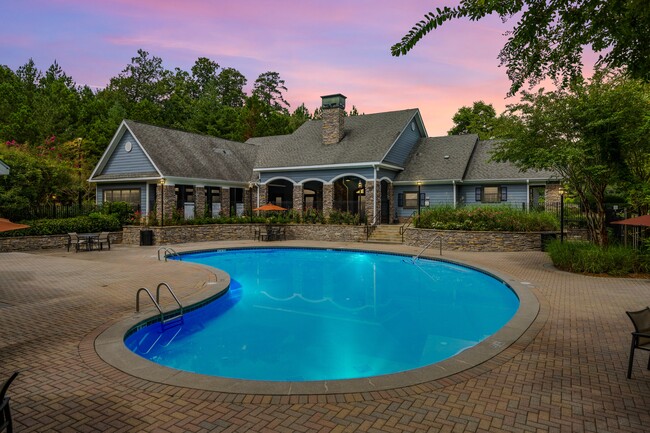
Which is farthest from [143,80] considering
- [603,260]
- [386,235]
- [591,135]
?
[603,260]

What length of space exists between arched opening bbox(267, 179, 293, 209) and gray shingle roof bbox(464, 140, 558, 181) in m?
14.5

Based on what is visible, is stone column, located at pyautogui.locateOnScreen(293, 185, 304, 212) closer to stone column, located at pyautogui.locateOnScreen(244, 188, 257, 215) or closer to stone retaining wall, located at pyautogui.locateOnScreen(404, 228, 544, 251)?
stone column, located at pyautogui.locateOnScreen(244, 188, 257, 215)

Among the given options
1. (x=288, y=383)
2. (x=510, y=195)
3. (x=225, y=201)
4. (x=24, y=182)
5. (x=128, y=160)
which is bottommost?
(x=288, y=383)

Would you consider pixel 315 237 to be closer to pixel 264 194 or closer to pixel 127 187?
pixel 264 194

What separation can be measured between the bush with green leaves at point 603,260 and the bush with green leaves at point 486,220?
5.95 meters

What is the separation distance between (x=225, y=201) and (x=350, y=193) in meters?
10.5

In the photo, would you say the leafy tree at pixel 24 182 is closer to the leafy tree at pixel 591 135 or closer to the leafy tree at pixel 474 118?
the leafy tree at pixel 591 135

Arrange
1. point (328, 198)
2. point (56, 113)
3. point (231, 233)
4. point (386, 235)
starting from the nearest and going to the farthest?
point (386, 235) < point (231, 233) < point (328, 198) < point (56, 113)

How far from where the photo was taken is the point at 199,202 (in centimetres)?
2739

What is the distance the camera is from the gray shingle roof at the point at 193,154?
26078 mm

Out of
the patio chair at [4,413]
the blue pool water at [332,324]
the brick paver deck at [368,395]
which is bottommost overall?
the blue pool water at [332,324]

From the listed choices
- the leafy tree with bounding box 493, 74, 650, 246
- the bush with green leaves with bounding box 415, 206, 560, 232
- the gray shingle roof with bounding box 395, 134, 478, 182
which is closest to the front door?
the gray shingle roof with bounding box 395, 134, 478, 182

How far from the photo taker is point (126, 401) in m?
4.52

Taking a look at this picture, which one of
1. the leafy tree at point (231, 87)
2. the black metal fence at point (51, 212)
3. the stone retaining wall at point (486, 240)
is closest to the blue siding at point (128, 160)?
the black metal fence at point (51, 212)
